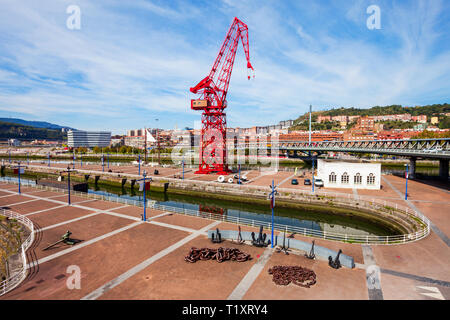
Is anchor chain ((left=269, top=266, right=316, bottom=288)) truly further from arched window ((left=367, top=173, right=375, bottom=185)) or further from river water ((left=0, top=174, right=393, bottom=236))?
arched window ((left=367, top=173, right=375, bottom=185))

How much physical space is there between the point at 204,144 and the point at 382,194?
120 ft

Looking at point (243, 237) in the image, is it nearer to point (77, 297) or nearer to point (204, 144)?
point (77, 297)

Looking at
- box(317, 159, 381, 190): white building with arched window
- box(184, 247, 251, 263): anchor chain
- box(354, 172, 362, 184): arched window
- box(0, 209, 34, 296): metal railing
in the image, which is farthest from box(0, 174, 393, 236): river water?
box(0, 209, 34, 296): metal railing

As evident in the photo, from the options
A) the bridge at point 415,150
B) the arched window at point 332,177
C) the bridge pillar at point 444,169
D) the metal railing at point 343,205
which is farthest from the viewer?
the bridge pillar at point 444,169

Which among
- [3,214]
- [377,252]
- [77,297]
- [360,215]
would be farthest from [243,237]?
[3,214]

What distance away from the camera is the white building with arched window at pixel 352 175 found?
38406mm

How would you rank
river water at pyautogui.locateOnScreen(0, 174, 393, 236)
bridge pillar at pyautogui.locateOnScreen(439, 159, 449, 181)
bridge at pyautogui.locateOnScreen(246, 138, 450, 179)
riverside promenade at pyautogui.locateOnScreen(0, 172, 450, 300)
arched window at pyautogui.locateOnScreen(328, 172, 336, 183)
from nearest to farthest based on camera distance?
riverside promenade at pyautogui.locateOnScreen(0, 172, 450, 300), river water at pyautogui.locateOnScreen(0, 174, 393, 236), bridge at pyautogui.locateOnScreen(246, 138, 450, 179), arched window at pyautogui.locateOnScreen(328, 172, 336, 183), bridge pillar at pyautogui.locateOnScreen(439, 159, 449, 181)

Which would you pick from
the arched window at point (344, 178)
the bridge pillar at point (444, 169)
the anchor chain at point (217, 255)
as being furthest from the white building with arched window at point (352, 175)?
the anchor chain at point (217, 255)

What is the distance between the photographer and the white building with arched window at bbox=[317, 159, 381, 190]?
1512 inches

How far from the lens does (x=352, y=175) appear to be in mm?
39406

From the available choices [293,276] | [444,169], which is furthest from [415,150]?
[293,276]

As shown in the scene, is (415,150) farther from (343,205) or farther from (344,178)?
(343,205)

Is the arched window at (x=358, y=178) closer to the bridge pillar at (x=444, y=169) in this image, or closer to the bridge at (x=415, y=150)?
the bridge at (x=415, y=150)
